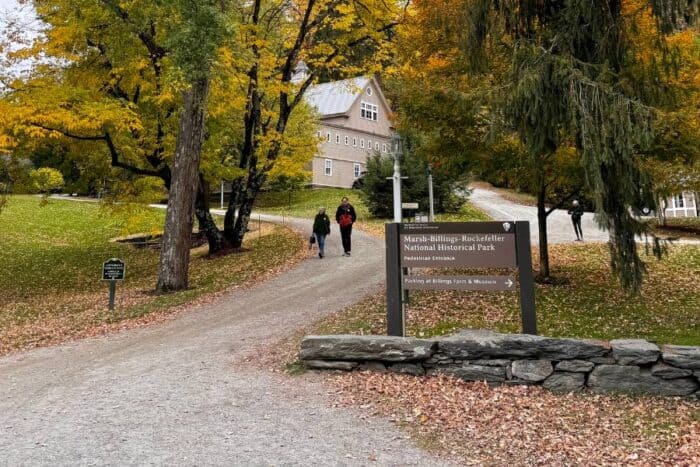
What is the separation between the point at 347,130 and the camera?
143 ft

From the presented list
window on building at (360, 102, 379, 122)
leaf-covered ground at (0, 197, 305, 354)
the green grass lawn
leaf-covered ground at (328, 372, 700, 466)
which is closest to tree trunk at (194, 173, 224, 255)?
leaf-covered ground at (0, 197, 305, 354)

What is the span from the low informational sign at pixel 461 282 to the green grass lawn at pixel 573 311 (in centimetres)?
121

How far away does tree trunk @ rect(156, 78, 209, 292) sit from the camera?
40.2 ft

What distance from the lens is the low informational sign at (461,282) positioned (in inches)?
261

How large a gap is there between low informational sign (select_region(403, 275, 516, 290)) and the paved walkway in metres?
7.09

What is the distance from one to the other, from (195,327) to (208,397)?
373 cm

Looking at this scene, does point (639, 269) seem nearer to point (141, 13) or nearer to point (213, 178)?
point (141, 13)

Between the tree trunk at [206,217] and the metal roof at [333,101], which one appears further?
the metal roof at [333,101]

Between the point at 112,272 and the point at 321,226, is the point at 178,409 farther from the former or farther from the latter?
the point at 321,226

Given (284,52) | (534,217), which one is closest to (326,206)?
(534,217)

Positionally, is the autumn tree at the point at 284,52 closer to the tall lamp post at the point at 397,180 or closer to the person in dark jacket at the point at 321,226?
the person in dark jacket at the point at 321,226

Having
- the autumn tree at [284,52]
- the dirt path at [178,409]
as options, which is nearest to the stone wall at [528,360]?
the dirt path at [178,409]

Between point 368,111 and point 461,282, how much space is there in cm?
4041

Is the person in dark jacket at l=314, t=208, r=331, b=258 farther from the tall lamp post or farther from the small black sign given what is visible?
the small black sign
